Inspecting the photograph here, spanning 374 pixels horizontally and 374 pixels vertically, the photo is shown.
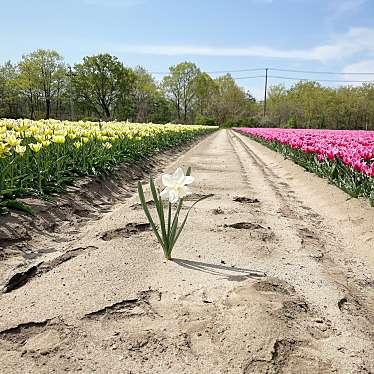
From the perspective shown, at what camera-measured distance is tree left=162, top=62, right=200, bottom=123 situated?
71312mm

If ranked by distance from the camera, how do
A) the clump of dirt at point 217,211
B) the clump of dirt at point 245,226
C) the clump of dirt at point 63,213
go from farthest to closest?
1. the clump of dirt at point 217,211
2. the clump of dirt at point 245,226
3. the clump of dirt at point 63,213

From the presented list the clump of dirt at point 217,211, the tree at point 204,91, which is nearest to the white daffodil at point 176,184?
the clump of dirt at point 217,211

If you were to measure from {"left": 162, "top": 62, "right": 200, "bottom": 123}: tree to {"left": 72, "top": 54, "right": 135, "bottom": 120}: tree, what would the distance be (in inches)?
636

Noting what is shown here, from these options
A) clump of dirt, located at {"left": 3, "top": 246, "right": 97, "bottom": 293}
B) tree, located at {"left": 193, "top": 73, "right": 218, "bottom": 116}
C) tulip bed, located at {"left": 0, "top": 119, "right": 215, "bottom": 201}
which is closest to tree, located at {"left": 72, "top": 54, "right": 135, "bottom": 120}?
tree, located at {"left": 193, "top": 73, "right": 218, "bottom": 116}

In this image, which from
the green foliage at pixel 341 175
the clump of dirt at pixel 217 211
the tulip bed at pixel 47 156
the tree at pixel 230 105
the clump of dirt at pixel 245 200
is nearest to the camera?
the tulip bed at pixel 47 156

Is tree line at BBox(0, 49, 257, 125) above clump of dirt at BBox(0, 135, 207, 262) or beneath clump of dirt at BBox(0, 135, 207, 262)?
above

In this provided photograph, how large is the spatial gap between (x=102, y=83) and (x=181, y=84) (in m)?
20.8

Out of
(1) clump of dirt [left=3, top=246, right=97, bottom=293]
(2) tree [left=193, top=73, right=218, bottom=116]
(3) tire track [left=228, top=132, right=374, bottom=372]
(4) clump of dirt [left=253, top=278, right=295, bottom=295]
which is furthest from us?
(2) tree [left=193, top=73, right=218, bottom=116]

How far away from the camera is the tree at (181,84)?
71.3 meters

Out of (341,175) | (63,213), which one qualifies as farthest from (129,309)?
(341,175)

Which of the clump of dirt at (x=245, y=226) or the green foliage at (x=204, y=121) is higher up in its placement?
the green foliage at (x=204, y=121)

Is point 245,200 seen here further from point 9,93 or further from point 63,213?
point 9,93

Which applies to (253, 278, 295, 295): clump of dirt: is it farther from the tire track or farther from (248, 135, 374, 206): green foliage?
(248, 135, 374, 206): green foliage

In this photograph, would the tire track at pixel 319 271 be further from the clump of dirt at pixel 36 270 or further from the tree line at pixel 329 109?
the tree line at pixel 329 109
